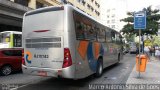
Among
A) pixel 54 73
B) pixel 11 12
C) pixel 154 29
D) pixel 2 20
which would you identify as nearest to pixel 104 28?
pixel 54 73

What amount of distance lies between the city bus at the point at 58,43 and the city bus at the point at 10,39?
24.7 feet

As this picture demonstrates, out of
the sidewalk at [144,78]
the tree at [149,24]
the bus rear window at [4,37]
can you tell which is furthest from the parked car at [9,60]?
A: the tree at [149,24]

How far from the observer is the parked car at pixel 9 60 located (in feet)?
35.8

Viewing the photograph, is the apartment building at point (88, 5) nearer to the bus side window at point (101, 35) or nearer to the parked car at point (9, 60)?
the parked car at point (9, 60)

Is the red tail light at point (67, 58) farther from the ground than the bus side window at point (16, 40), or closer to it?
closer to it

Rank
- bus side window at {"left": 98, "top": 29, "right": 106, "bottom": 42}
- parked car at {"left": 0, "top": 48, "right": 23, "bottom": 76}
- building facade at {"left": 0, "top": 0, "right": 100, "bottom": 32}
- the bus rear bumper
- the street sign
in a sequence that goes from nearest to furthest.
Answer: the bus rear bumper < the street sign < bus side window at {"left": 98, "top": 29, "right": 106, "bottom": 42} < parked car at {"left": 0, "top": 48, "right": 23, "bottom": 76} < building facade at {"left": 0, "top": 0, "right": 100, "bottom": 32}

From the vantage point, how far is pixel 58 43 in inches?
294

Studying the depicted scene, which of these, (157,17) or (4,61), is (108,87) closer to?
(4,61)

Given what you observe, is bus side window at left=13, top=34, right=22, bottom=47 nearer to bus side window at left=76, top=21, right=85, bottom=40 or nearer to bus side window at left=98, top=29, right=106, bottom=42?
bus side window at left=98, top=29, right=106, bottom=42

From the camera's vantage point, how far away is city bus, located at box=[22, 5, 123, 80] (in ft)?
24.0

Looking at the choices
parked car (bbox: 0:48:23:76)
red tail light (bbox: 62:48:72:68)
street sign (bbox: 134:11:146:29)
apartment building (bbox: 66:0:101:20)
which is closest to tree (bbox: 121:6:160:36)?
apartment building (bbox: 66:0:101:20)

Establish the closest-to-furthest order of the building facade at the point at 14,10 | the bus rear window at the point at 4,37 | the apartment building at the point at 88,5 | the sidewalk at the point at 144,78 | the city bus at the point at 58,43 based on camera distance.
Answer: the city bus at the point at 58,43 < the sidewalk at the point at 144,78 < the bus rear window at the point at 4,37 < the building facade at the point at 14,10 < the apartment building at the point at 88,5

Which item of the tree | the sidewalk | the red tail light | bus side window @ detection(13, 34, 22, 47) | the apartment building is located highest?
the apartment building

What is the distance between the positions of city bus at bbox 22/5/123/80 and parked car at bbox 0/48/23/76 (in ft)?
10.3
